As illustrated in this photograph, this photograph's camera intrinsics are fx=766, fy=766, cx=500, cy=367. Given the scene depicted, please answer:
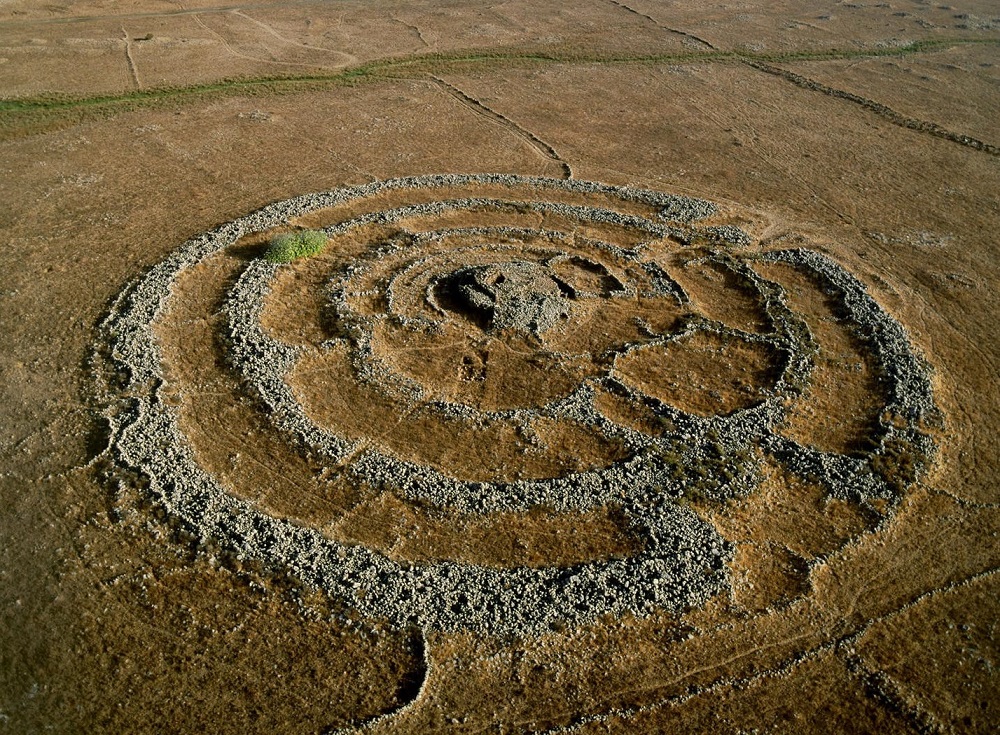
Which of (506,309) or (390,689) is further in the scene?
(506,309)

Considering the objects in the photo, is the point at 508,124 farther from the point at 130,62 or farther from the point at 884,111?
the point at 130,62

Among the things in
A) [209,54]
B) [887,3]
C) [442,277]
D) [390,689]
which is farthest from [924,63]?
[390,689]

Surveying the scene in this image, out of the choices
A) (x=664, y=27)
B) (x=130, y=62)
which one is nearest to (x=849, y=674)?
(x=130, y=62)

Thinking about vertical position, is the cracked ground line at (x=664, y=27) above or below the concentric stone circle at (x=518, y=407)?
above

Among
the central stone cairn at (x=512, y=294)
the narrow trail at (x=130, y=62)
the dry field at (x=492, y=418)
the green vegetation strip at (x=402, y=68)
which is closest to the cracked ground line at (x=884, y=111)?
the dry field at (x=492, y=418)

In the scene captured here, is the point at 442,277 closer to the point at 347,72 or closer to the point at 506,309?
the point at 506,309

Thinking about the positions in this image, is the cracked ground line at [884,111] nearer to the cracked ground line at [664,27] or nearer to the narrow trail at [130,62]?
the cracked ground line at [664,27]
